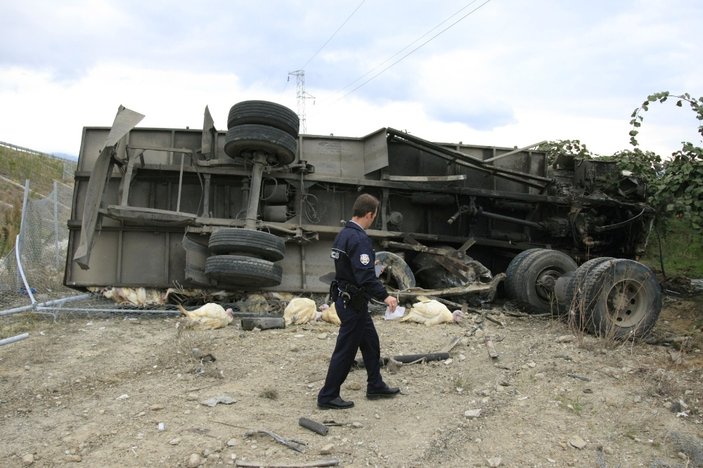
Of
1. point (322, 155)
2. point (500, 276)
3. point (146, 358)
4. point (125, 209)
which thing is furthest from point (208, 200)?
point (500, 276)

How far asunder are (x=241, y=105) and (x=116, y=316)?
320cm

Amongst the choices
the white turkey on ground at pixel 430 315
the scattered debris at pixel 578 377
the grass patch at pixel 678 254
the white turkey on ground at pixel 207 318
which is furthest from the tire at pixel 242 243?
the grass patch at pixel 678 254

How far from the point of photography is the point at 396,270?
775 centimetres

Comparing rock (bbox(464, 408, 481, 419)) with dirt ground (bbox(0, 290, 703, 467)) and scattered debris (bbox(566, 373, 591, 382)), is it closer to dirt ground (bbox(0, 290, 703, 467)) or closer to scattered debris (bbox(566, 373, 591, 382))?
dirt ground (bbox(0, 290, 703, 467))

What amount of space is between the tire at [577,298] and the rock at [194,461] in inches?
171

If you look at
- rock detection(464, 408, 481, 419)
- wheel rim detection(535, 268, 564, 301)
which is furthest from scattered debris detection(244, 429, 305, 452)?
wheel rim detection(535, 268, 564, 301)

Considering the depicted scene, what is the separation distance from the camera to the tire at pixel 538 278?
7605 millimetres

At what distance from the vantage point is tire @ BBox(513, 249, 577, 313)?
7605 mm

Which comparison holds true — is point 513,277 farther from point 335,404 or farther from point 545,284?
point 335,404

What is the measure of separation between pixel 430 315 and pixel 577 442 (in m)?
3.27

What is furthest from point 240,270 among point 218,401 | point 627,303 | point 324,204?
point 627,303

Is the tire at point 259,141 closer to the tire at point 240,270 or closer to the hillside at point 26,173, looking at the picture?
the tire at point 240,270

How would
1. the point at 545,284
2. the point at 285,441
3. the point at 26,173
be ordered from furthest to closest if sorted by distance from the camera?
the point at 26,173
the point at 545,284
the point at 285,441

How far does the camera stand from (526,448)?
11.2 ft
